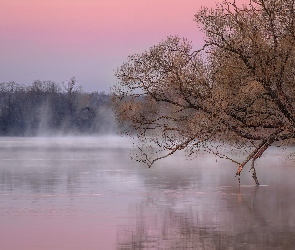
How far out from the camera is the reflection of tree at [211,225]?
53.6 feet

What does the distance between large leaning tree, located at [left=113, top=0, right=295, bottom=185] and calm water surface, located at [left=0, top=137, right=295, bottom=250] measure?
2014 mm

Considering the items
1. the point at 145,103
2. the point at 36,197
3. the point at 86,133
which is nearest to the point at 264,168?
the point at 145,103

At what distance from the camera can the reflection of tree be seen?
16.3 m

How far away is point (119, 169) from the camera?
42.6m

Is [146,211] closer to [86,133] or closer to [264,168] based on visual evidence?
[264,168]

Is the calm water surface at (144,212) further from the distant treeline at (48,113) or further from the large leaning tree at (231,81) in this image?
the distant treeline at (48,113)

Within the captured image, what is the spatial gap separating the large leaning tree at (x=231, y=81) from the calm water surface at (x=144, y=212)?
2014mm

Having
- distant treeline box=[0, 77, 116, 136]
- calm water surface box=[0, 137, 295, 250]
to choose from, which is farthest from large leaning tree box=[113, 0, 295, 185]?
distant treeline box=[0, 77, 116, 136]

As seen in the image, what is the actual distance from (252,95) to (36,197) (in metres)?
7.89

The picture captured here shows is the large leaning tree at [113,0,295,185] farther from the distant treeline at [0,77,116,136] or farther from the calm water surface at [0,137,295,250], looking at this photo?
the distant treeline at [0,77,116,136]

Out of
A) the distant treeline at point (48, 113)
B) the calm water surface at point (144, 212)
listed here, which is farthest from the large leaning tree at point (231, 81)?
the distant treeline at point (48, 113)

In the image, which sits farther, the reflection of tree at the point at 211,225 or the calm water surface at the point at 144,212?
the calm water surface at the point at 144,212

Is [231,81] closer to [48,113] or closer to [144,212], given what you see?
[144,212]

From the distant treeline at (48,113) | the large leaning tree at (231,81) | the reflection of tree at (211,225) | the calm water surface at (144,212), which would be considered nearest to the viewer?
the reflection of tree at (211,225)
